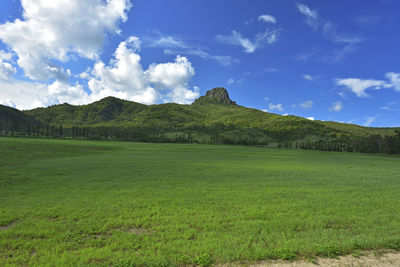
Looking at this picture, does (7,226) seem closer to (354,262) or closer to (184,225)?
(184,225)

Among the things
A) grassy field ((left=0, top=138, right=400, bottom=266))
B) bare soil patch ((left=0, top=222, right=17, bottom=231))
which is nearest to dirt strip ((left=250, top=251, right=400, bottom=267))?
grassy field ((left=0, top=138, right=400, bottom=266))

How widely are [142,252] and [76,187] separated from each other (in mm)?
15795

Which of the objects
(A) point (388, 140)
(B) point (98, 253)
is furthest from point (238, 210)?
(A) point (388, 140)

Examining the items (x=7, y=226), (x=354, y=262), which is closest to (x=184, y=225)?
(x=354, y=262)

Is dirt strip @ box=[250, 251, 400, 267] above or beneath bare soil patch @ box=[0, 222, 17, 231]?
above

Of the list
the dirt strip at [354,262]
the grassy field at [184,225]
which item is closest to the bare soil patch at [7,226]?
the grassy field at [184,225]

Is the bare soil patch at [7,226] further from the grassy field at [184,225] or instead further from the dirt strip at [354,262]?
the dirt strip at [354,262]

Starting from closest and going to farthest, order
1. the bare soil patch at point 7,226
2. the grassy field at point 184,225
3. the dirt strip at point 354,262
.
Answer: the dirt strip at point 354,262 < the grassy field at point 184,225 < the bare soil patch at point 7,226

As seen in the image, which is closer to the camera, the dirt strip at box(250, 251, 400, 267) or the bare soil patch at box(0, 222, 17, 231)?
the dirt strip at box(250, 251, 400, 267)

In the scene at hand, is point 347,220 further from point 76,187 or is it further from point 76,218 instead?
point 76,187

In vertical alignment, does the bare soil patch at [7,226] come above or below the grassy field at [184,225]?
below

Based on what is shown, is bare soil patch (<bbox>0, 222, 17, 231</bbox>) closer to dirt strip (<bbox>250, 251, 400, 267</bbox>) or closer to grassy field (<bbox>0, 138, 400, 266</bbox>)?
grassy field (<bbox>0, 138, 400, 266</bbox>)

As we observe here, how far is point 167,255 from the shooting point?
826 centimetres

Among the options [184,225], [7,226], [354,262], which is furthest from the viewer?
[184,225]
